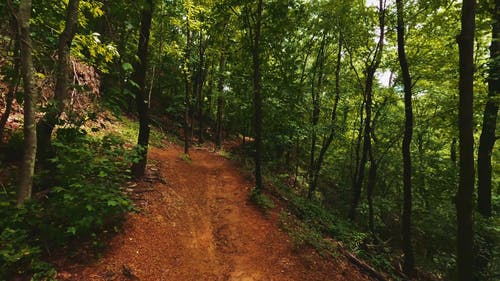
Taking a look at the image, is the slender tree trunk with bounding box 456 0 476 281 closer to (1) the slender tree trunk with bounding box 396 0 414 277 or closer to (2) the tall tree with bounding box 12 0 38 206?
(1) the slender tree trunk with bounding box 396 0 414 277

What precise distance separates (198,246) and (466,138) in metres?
5.84

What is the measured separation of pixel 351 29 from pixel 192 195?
1021 cm

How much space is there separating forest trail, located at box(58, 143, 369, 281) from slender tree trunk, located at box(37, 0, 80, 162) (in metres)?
2.61

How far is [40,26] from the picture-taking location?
607 centimetres

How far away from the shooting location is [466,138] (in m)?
4.25

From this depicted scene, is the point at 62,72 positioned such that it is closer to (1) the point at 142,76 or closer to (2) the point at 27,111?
(2) the point at 27,111

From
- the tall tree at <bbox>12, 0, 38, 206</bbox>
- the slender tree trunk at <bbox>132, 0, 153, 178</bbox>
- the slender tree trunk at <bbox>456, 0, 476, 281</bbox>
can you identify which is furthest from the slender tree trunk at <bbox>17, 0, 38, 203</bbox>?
the slender tree trunk at <bbox>456, 0, 476, 281</bbox>

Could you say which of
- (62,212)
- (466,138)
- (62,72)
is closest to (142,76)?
(62,72)

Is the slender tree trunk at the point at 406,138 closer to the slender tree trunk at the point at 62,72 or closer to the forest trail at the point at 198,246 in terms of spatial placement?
the forest trail at the point at 198,246

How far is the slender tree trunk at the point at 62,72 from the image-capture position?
5.14m

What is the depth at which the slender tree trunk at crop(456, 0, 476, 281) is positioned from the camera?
164 inches

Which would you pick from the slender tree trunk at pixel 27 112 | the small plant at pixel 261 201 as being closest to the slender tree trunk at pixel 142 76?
the slender tree trunk at pixel 27 112

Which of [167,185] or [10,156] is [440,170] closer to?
[167,185]

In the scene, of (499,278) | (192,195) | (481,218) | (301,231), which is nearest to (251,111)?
(192,195)
